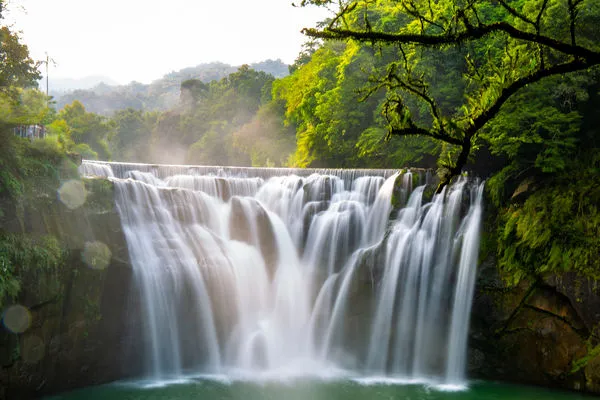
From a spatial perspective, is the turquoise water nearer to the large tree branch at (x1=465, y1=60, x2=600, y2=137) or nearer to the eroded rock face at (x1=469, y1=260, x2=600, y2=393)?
the eroded rock face at (x1=469, y1=260, x2=600, y2=393)

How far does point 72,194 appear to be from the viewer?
14.7m

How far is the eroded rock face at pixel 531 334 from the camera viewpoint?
13.0 metres

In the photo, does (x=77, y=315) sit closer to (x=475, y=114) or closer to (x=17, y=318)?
(x=17, y=318)

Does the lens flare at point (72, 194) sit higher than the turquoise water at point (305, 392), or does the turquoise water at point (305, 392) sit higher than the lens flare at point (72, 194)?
the lens flare at point (72, 194)

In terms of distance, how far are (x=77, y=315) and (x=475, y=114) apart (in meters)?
13.3

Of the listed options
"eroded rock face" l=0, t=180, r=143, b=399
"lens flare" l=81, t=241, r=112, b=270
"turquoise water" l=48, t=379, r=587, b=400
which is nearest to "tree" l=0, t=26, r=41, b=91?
"eroded rock face" l=0, t=180, r=143, b=399

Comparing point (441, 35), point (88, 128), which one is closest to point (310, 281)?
point (441, 35)

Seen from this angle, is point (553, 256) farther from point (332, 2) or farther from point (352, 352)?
point (332, 2)


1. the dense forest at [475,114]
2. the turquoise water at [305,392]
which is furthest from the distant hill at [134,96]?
the turquoise water at [305,392]

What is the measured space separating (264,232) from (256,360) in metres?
5.00

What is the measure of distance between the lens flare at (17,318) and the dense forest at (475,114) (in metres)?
0.76

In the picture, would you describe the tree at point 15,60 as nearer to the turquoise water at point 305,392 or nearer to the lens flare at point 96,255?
the lens flare at point 96,255

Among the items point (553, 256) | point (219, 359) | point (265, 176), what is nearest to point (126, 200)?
point (219, 359)

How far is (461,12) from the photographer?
362cm
